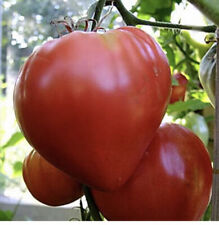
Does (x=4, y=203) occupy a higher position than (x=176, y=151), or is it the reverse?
(x=176, y=151)

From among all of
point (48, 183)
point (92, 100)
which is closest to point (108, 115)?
point (92, 100)

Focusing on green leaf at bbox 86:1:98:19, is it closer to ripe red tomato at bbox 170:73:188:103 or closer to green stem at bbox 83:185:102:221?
green stem at bbox 83:185:102:221

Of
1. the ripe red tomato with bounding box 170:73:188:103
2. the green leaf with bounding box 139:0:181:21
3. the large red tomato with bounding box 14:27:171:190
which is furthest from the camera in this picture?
the ripe red tomato with bounding box 170:73:188:103

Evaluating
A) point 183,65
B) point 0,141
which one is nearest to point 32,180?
point 183,65

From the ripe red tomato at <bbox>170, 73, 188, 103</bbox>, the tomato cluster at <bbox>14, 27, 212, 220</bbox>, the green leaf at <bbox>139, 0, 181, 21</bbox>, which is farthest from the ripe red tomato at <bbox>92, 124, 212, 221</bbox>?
the ripe red tomato at <bbox>170, 73, 188, 103</bbox>

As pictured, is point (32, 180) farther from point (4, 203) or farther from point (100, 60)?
point (4, 203)

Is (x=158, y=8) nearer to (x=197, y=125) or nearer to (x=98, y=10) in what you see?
(x=197, y=125)
